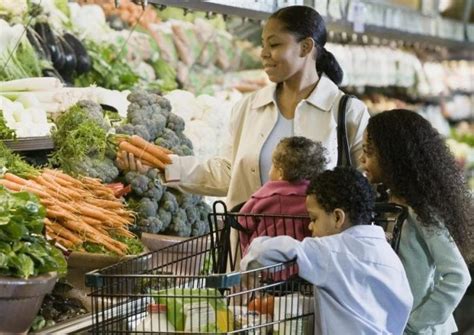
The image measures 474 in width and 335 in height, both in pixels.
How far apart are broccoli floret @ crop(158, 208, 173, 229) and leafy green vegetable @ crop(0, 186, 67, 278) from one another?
1516 millimetres

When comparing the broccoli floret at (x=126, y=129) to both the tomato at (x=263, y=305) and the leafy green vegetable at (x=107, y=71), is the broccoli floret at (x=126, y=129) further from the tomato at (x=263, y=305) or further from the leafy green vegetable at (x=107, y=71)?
the tomato at (x=263, y=305)

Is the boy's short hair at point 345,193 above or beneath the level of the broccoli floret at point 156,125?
beneath

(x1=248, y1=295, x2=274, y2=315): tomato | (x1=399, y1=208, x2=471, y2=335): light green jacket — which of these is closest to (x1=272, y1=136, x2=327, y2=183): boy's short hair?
(x1=399, y1=208, x2=471, y2=335): light green jacket

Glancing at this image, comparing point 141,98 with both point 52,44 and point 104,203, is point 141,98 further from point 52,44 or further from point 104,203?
point 52,44

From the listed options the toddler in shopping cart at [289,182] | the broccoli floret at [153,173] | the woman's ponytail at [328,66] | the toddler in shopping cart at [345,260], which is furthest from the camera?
the broccoli floret at [153,173]

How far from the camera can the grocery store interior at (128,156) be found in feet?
11.9

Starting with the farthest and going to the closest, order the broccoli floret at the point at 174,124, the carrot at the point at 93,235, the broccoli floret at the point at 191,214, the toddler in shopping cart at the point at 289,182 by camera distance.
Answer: the broccoli floret at the point at 174,124 < the broccoli floret at the point at 191,214 < the carrot at the point at 93,235 < the toddler in shopping cart at the point at 289,182

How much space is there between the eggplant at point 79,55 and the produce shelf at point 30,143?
151 centimetres

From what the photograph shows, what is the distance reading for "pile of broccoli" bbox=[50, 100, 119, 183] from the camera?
16.9 ft

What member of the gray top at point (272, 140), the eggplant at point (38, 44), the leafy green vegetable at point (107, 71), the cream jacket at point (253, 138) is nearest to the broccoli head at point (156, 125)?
the cream jacket at point (253, 138)

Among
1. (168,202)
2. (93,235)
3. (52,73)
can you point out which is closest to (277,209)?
(93,235)

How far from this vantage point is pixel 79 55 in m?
6.65

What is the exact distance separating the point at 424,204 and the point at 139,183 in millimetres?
1498

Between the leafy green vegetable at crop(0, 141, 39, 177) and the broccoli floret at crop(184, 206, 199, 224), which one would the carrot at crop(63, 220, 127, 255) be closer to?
the leafy green vegetable at crop(0, 141, 39, 177)
